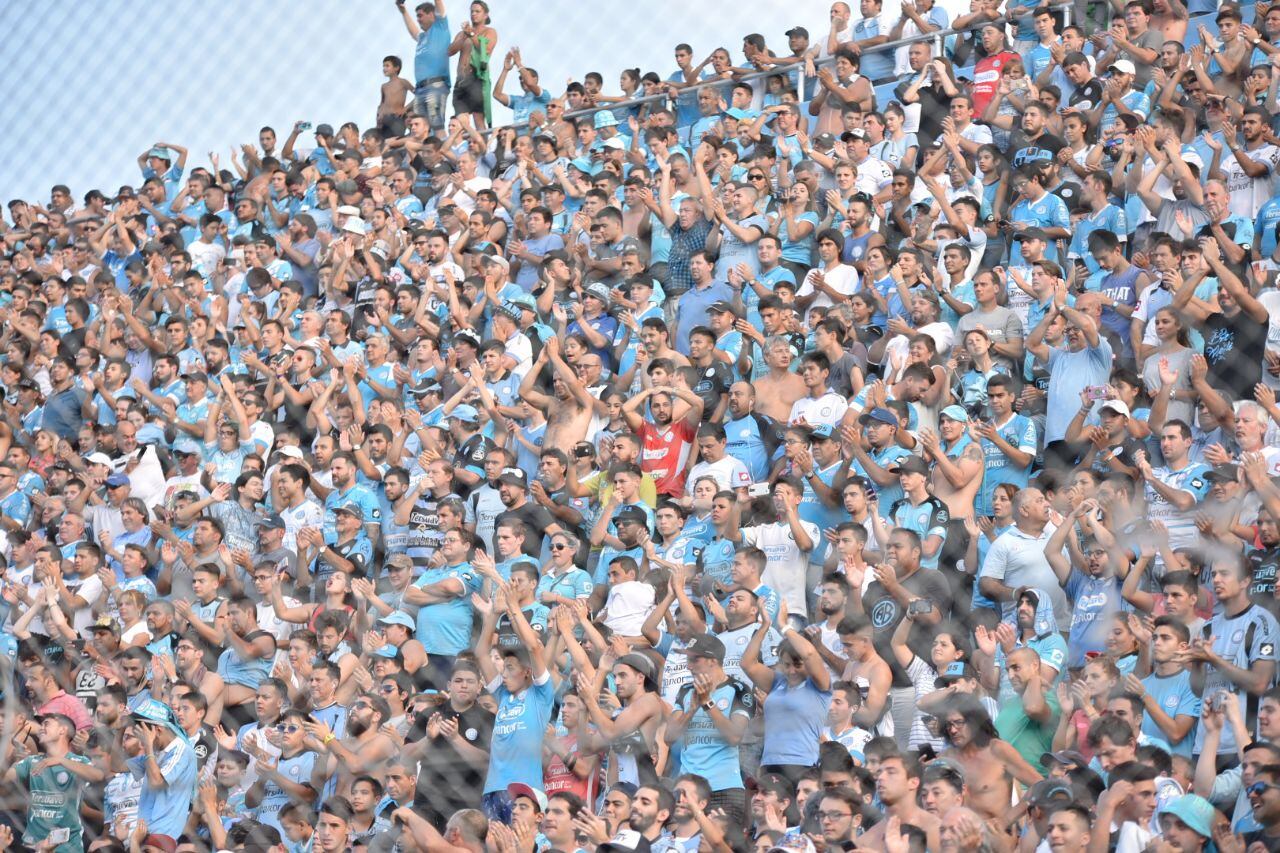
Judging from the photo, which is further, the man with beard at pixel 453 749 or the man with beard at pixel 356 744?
the man with beard at pixel 356 744

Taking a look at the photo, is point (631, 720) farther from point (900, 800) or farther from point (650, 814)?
point (900, 800)

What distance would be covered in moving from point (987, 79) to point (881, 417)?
3.66 m

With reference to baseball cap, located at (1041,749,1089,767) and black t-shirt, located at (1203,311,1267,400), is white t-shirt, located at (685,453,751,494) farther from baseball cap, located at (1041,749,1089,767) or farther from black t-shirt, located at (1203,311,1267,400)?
baseball cap, located at (1041,749,1089,767)

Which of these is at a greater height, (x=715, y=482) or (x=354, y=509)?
(x=354, y=509)

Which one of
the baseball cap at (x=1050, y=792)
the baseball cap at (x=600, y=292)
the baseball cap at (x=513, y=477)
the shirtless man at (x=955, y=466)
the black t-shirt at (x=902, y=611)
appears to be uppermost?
the baseball cap at (x=600, y=292)

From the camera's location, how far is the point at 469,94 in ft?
48.8

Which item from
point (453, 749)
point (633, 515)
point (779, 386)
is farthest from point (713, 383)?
point (453, 749)

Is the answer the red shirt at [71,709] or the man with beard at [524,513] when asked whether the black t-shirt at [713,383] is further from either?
the red shirt at [71,709]

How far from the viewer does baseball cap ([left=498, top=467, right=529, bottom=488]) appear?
9602 millimetres

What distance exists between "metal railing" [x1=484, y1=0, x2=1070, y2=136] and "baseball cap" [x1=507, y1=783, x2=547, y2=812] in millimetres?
6221

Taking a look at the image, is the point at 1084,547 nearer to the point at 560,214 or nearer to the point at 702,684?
the point at 702,684

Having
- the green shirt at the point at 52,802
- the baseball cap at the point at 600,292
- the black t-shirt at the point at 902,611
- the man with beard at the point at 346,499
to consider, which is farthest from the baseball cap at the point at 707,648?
the baseball cap at the point at 600,292

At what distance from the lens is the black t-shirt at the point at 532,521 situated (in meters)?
9.34

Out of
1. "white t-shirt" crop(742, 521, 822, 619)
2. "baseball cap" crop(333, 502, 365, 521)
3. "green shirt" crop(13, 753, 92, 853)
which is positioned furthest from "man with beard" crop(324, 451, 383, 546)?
"white t-shirt" crop(742, 521, 822, 619)
